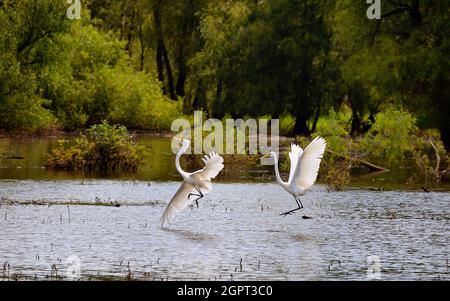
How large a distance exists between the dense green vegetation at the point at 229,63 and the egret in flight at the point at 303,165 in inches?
416

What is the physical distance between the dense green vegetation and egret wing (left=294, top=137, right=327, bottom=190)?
416 inches

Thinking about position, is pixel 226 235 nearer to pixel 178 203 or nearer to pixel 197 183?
pixel 178 203

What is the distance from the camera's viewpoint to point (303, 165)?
74.1 ft

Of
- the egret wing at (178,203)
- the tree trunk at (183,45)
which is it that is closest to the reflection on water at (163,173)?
the egret wing at (178,203)

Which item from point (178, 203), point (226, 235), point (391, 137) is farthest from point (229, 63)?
point (226, 235)

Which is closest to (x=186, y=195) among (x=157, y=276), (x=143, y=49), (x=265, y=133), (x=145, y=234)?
(x=145, y=234)

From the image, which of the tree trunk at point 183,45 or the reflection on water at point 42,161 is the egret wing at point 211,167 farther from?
the tree trunk at point 183,45

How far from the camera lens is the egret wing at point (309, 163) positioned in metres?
22.4

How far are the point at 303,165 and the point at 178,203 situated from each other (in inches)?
108

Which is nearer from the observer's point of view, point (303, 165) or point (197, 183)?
point (197, 183)

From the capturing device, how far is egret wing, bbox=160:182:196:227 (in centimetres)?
A: 2114

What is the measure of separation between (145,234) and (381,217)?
5.62 m

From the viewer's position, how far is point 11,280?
1498 cm
